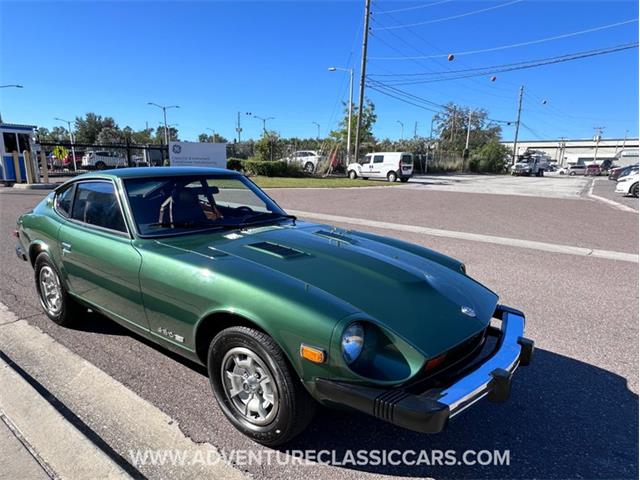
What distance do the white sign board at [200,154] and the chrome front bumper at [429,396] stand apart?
20.8 m

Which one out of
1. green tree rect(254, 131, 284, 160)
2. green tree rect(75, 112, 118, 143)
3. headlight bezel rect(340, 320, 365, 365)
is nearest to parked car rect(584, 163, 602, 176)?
green tree rect(254, 131, 284, 160)

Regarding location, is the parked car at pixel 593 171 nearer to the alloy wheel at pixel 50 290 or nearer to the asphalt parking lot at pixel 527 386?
the asphalt parking lot at pixel 527 386

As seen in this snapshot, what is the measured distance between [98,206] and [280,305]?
2204 mm

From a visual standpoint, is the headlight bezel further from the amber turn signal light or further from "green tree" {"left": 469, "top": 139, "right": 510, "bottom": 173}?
"green tree" {"left": 469, "top": 139, "right": 510, "bottom": 173}

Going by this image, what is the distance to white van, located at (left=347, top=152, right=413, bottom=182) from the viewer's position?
28422 millimetres

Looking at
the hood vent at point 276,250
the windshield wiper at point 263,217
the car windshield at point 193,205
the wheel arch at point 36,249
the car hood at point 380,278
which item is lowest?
the wheel arch at point 36,249

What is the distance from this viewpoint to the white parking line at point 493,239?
7.23m

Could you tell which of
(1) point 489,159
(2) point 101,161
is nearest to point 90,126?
(2) point 101,161

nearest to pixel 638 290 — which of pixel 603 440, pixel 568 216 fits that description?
pixel 603 440

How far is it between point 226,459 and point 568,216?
13.0 m

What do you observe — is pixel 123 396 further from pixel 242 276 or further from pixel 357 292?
pixel 357 292

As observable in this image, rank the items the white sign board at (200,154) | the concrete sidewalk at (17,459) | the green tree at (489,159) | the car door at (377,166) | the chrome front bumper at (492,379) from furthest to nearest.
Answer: the green tree at (489,159), the car door at (377,166), the white sign board at (200,154), the concrete sidewalk at (17,459), the chrome front bumper at (492,379)

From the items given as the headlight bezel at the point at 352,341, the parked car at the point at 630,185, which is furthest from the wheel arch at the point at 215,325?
the parked car at the point at 630,185

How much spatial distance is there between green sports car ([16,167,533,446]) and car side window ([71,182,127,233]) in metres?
0.01
